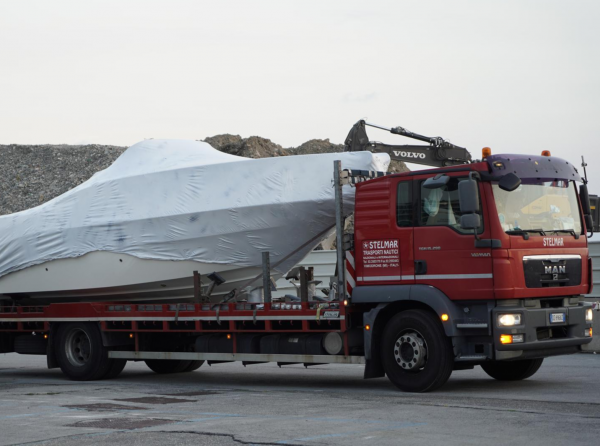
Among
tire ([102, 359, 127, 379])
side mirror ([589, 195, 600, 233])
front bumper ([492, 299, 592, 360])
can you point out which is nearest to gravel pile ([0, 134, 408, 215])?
tire ([102, 359, 127, 379])

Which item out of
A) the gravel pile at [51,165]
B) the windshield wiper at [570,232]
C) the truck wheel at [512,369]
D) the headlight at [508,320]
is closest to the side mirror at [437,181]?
the windshield wiper at [570,232]

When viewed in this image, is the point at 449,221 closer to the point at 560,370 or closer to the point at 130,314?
the point at 560,370

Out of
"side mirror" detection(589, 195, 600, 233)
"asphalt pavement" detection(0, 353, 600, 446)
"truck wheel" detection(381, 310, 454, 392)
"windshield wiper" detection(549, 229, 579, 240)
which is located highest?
"side mirror" detection(589, 195, 600, 233)

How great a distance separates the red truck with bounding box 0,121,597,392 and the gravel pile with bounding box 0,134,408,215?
3641 cm

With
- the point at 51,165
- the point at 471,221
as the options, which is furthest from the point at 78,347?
the point at 51,165

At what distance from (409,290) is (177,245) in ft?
14.6

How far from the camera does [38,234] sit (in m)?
16.1

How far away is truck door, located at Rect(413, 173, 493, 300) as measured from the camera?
11.0 metres

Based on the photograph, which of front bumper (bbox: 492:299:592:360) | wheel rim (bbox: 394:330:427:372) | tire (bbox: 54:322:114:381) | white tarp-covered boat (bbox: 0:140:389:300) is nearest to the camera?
front bumper (bbox: 492:299:592:360)

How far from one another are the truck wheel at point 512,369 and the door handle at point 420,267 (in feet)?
7.31

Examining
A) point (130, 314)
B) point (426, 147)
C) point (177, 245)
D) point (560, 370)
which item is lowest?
point (560, 370)

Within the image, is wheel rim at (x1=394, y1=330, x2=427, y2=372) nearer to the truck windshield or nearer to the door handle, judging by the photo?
the door handle

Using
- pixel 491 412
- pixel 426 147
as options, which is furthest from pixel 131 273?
pixel 491 412

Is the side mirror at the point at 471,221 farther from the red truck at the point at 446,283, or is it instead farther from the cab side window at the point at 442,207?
the cab side window at the point at 442,207
